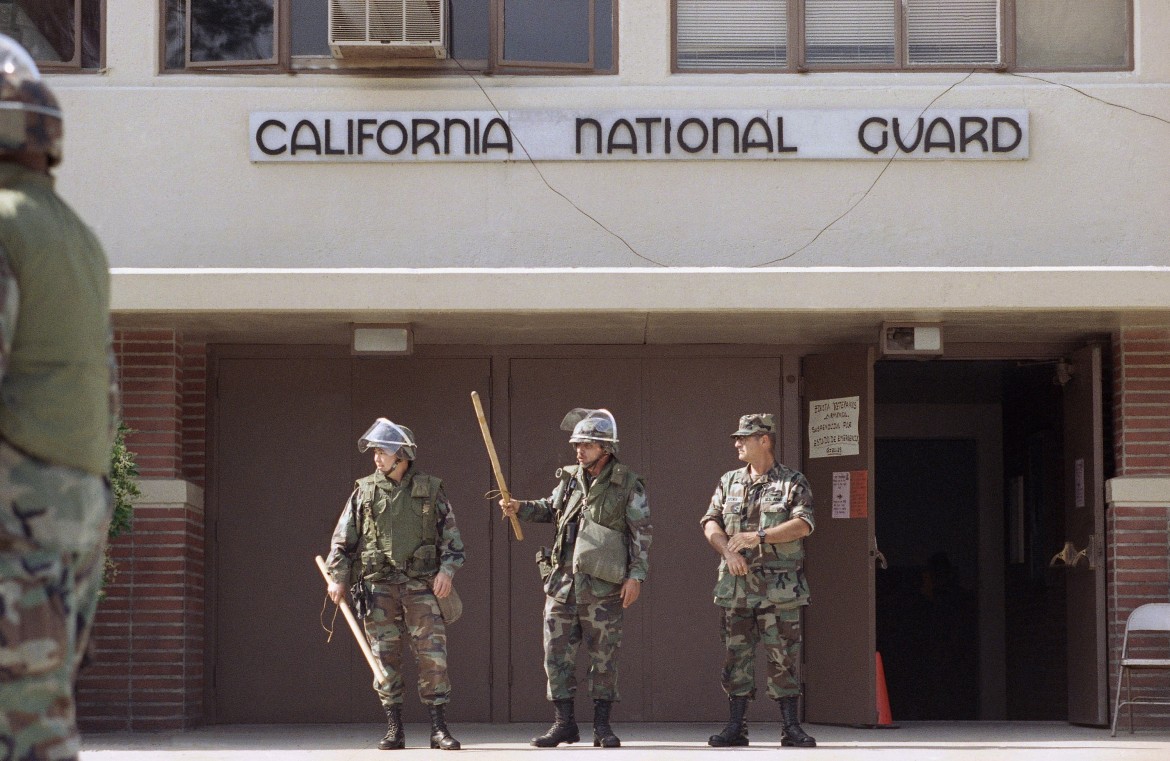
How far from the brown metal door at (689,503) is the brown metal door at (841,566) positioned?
43 cm

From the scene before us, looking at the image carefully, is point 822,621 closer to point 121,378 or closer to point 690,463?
point 690,463

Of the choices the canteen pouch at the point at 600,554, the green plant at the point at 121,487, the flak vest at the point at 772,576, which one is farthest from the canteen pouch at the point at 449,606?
the green plant at the point at 121,487

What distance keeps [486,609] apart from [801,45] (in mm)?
4312

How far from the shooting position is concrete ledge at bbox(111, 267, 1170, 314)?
32.9ft

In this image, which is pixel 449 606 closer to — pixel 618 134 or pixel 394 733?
pixel 394 733

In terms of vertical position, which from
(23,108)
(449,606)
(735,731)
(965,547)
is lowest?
(735,731)

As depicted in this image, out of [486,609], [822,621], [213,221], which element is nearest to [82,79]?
[213,221]

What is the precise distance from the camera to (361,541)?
9516mm

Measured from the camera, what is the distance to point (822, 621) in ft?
36.5

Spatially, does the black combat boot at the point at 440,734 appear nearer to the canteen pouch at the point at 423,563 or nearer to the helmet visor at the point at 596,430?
the canteen pouch at the point at 423,563

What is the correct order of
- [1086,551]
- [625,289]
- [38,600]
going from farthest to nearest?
1. [1086,551]
2. [625,289]
3. [38,600]

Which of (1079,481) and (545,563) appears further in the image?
(1079,481)

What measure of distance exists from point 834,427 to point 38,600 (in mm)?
8167

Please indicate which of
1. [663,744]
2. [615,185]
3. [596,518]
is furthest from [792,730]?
[615,185]
